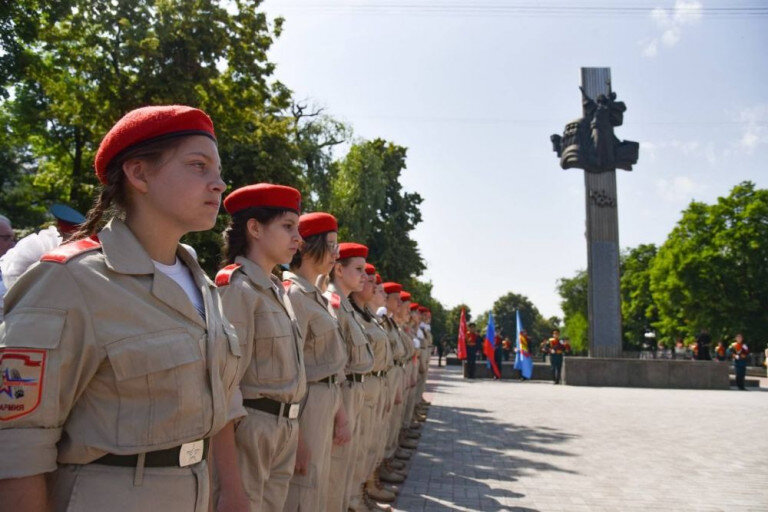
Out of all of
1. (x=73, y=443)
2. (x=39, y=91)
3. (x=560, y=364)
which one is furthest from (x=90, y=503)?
(x=560, y=364)

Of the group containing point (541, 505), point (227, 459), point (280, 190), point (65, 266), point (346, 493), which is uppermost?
point (280, 190)

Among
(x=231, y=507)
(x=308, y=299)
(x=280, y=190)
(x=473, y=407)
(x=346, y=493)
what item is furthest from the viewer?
(x=473, y=407)

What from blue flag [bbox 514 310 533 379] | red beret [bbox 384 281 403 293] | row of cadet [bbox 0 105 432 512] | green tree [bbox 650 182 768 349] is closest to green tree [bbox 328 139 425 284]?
blue flag [bbox 514 310 533 379]

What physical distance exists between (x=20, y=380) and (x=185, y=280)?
0.63 meters

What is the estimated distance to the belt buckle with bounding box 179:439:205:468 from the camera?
187 centimetres

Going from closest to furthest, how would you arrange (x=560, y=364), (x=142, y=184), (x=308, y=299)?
(x=142, y=184) → (x=308, y=299) → (x=560, y=364)

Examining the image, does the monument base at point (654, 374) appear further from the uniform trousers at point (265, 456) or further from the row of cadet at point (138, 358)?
the row of cadet at point (138, 358)

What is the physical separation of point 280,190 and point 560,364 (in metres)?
22.0

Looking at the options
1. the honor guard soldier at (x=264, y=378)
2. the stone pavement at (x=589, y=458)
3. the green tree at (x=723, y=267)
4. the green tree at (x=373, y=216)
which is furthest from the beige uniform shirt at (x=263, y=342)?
the green tree at (x=723, y=267)

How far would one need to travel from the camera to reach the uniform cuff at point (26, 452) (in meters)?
1.54

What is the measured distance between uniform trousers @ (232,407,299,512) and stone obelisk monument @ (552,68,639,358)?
843 inches

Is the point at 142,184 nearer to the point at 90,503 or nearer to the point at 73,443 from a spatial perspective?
the point at 73,443

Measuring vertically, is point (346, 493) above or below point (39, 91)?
below

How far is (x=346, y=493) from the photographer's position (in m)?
4.48
